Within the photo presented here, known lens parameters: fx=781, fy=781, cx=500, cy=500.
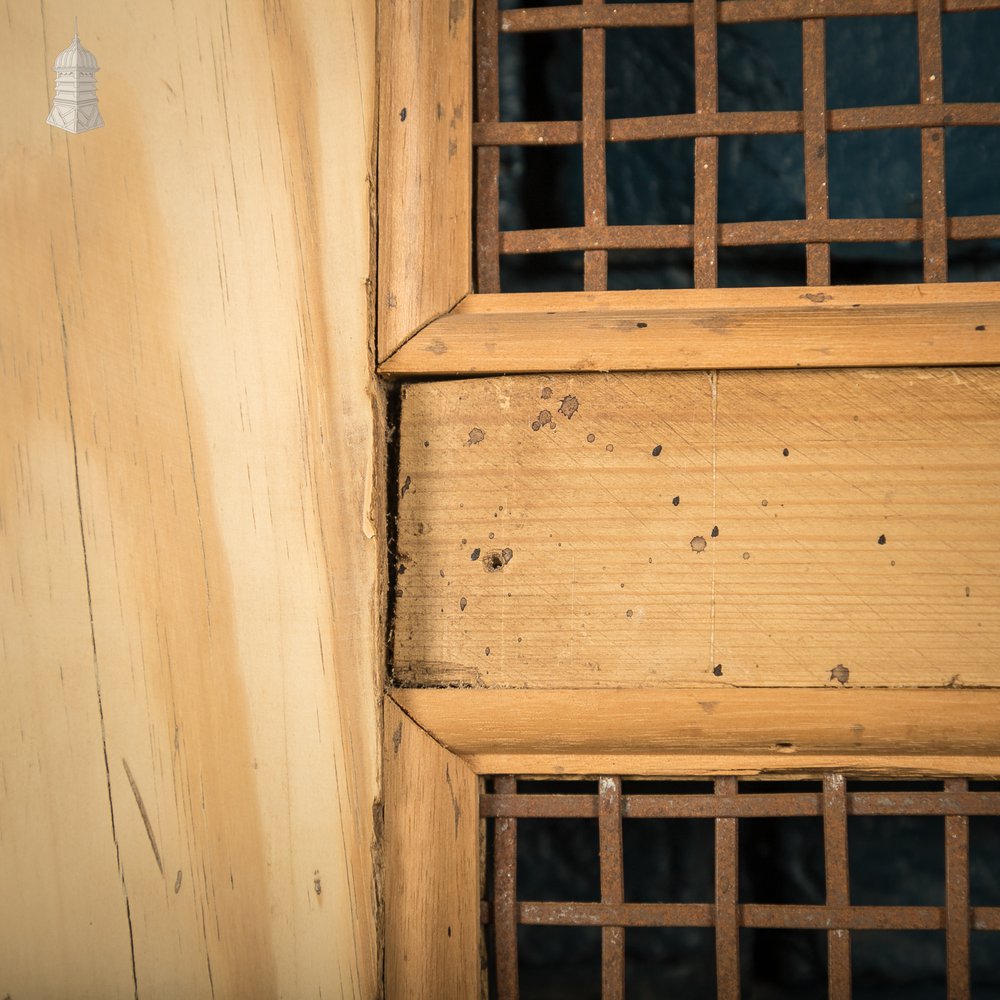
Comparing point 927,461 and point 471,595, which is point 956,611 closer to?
point 927,461

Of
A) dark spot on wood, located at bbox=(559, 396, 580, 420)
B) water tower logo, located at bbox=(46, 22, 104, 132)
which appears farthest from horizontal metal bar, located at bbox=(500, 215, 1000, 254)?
water tower logo, located at bbox=(46, 22, 104, 132)

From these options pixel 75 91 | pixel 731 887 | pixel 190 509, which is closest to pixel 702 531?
pixel 731 887

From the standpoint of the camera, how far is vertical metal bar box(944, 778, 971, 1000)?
1.70ft

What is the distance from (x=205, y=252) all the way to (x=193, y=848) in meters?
0.40

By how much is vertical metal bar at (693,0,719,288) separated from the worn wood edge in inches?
12.7

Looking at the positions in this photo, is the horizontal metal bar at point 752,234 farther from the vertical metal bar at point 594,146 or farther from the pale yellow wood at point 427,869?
the pale yellow wood at point 427,869

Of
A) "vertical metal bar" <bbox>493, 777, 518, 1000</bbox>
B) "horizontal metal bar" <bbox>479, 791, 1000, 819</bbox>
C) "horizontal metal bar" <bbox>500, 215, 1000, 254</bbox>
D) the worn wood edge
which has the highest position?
"horizontal metal bar" <bbox>500, 215, 1000, 254</bbox>

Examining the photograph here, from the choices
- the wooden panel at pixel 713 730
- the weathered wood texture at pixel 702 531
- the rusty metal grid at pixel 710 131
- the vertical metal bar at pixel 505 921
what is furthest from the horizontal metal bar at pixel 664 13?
the vertical metal bar at pixel 505 921

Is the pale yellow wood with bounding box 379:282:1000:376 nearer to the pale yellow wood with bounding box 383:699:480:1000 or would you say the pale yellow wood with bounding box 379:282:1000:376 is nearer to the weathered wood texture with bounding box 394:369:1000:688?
the weathered wood texture with bounding box 394:369:1000:688

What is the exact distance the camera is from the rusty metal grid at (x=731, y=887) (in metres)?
0.52

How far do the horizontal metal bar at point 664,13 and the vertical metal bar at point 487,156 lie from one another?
0.01m

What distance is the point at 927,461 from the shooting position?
19.9 inches

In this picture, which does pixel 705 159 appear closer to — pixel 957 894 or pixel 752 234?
pixel 752 234

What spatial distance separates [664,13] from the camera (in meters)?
0.55
